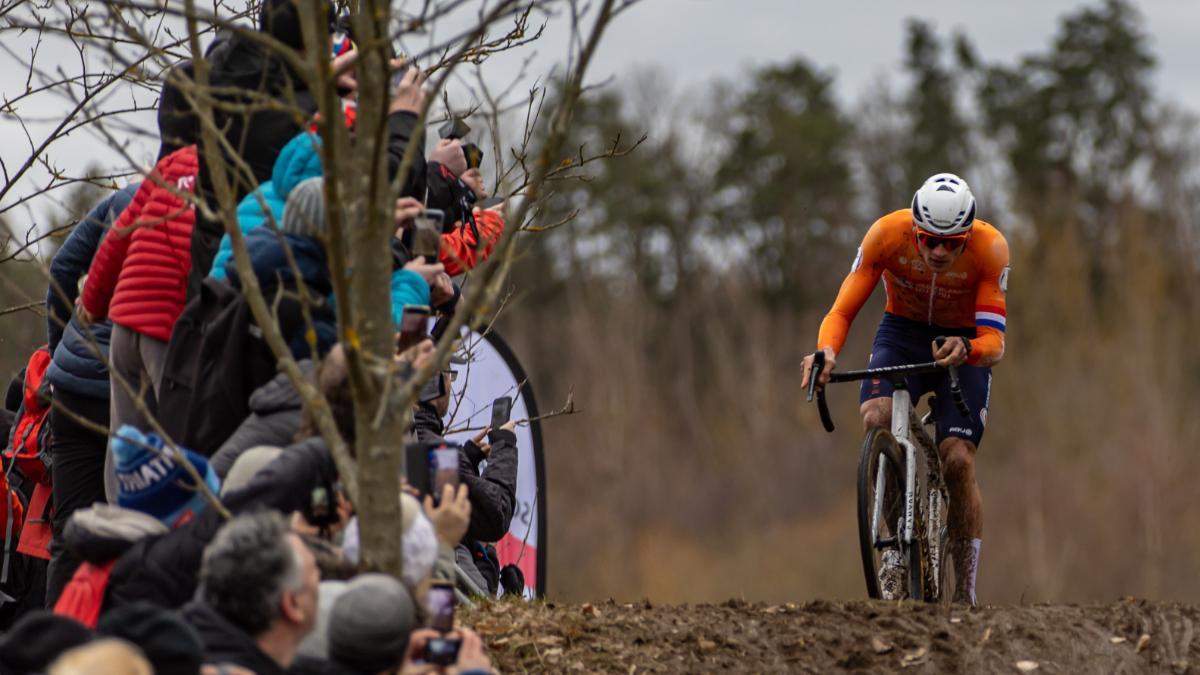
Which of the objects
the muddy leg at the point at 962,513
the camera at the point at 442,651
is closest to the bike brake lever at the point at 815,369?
the muddy leg at the point at 962,513

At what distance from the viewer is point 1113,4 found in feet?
182

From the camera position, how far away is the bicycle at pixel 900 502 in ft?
31.4

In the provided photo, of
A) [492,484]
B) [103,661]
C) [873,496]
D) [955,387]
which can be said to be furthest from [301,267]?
[955,387]

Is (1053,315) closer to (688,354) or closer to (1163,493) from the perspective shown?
(1163,493)

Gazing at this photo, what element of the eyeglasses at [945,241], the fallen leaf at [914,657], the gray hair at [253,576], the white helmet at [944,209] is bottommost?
the fallen leaf at [914,657]

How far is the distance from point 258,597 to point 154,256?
2458 mm

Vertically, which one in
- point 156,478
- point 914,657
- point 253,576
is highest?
point 156,478

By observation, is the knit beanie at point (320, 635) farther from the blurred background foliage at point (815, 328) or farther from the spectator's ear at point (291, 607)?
the blurred background foliage at point (815, 328)

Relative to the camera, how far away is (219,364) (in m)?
6.65

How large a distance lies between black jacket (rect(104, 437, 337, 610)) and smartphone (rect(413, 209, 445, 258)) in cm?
119

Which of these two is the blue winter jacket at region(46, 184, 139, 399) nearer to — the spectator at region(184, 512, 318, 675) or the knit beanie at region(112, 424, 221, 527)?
the knit beanie at region(112, 424, 221, 527)

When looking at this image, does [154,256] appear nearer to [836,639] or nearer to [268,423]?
[268,423]

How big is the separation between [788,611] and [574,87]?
3850 millimetres

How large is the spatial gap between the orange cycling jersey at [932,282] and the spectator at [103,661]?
599 centimetres
